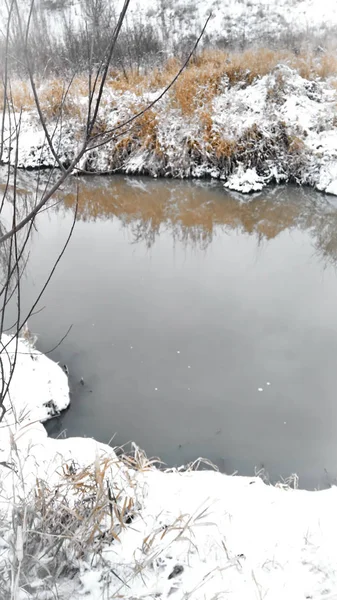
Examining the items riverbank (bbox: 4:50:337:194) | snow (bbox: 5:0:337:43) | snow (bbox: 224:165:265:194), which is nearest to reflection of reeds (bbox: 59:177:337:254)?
snow (bbox: 224:165:265:194)

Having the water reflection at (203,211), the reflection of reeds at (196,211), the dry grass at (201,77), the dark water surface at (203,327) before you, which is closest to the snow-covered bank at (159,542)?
the dark water surface at (203,327)

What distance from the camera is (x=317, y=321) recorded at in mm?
3818

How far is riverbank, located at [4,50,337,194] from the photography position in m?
7.13

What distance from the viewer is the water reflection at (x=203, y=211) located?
18.5 feet

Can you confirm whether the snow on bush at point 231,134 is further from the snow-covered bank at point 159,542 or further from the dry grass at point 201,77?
the snow-covered bank at point 159,542

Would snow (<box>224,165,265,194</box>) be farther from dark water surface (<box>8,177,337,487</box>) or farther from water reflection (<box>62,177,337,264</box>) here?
dark water surface (<box>8,177,337,487</box>)

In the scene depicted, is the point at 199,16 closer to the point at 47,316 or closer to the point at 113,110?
the point at 113,110

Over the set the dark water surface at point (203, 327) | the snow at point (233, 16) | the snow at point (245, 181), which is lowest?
the dark water surface at point (203, 327)

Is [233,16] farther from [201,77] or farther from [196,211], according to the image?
[196,211]

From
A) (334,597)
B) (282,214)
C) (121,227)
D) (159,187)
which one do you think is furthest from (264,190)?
(334,597)

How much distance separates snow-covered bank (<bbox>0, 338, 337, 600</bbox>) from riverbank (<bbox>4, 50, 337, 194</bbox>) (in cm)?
589

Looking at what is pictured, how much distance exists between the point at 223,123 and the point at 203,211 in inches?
92.9

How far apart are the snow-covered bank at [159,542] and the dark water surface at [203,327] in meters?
0.92

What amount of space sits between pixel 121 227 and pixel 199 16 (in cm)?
1387
